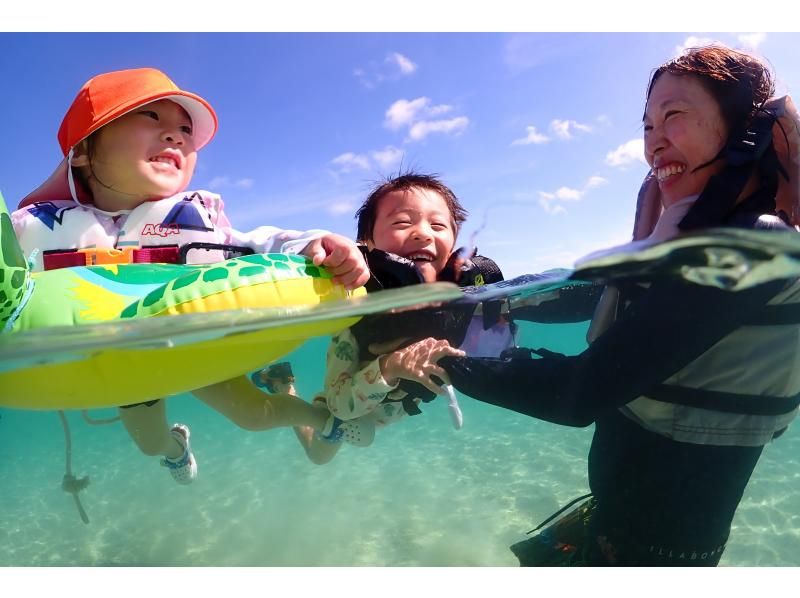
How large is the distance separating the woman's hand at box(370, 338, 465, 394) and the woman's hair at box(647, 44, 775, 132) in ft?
8.77

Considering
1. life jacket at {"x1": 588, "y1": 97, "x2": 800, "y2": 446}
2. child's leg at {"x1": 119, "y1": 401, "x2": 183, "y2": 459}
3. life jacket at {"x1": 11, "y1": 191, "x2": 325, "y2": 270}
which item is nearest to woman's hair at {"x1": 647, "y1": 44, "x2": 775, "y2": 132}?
life jacket at {"x1": 588, "y1": 97, "x2": 800, "y2": 446}

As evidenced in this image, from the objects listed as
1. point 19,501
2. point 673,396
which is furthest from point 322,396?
point 19,501

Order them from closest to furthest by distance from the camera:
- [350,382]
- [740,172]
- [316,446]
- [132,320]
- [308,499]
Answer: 1. [132,320]
2. [740,172]
3. [350,382]
4. [316,446]
5. [308,499]

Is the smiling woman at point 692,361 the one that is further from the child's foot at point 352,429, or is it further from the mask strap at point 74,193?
the mask strap at point 74,193

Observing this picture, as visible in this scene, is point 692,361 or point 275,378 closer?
point 692,361

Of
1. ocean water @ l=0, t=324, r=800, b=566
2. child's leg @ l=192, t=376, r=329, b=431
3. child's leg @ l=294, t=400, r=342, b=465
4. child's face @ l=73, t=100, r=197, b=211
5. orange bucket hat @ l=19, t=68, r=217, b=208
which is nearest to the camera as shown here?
orange bucket hat @ l=19, t=68, r=217, b=208

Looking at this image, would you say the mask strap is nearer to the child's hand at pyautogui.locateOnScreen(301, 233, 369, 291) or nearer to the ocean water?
the child's hand at pyautogui.locateOnScreen(301, 233, 369, 291)

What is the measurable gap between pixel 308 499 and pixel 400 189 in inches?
268

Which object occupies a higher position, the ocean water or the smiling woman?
the smiling woman

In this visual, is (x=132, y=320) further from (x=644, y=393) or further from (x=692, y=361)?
(x=692, y=361)

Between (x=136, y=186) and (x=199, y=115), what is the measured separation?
0.86 metres

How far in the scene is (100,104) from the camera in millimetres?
3363

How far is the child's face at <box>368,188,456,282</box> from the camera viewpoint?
12.9 ft

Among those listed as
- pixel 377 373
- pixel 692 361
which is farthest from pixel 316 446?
pixel 692 361
